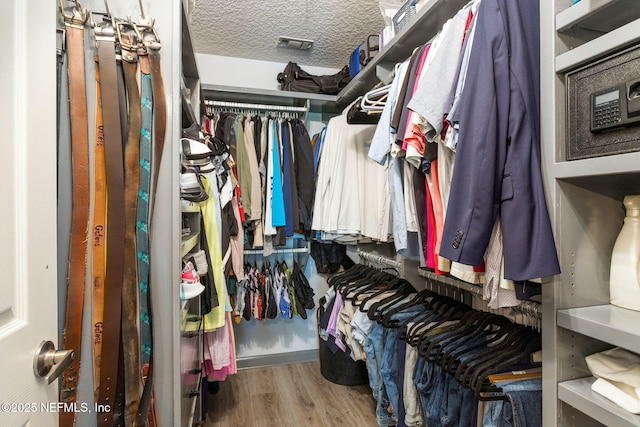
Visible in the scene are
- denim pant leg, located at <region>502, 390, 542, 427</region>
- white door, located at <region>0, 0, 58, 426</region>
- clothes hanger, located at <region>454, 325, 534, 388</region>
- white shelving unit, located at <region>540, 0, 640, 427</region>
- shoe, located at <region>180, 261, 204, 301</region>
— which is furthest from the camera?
shoe, located at <region>180, 261, 204, 301</region>

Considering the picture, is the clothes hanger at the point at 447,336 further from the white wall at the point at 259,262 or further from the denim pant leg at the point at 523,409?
the white wall at the point at 259,262

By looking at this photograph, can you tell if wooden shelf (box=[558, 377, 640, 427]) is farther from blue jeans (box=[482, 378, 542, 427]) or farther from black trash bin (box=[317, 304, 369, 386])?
black trash bin (box=[317, 304, 369, 386])

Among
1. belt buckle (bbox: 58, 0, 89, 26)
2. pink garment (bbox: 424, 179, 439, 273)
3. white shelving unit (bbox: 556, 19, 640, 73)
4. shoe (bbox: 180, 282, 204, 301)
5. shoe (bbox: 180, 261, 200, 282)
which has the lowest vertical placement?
shoe (bbox: 180, 282, 204, 301)

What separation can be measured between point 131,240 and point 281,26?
1.79 metres

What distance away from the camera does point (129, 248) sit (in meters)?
0.87

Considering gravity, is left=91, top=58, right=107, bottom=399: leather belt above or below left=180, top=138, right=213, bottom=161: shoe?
below

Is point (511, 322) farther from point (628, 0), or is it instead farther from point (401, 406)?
point (628, 0)

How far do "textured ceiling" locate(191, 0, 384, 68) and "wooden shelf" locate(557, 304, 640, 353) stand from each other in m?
1.87

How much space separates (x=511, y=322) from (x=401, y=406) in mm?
586

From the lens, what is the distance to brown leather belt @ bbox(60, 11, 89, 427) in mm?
824

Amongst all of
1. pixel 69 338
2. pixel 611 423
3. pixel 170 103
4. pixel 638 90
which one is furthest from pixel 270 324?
pixel 638 90

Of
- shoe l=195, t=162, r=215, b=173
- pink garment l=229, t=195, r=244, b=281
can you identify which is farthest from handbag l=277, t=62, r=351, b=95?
shoe l=195, t=162, r=215, b=173

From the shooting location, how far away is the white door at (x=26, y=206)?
0.51 meters

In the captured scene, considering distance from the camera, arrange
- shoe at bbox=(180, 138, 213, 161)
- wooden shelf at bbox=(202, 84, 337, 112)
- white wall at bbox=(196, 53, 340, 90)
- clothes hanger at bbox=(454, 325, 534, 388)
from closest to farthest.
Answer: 1. clothes hanger at bbox=(454, 325, 534, 388)
2. shoe at bbox=(180, 138, 213, 161)
3. wooden shelf at bbox=(202, 84, 337, 112)
4. white wall at bbox=(196, 53, 340, 90)
